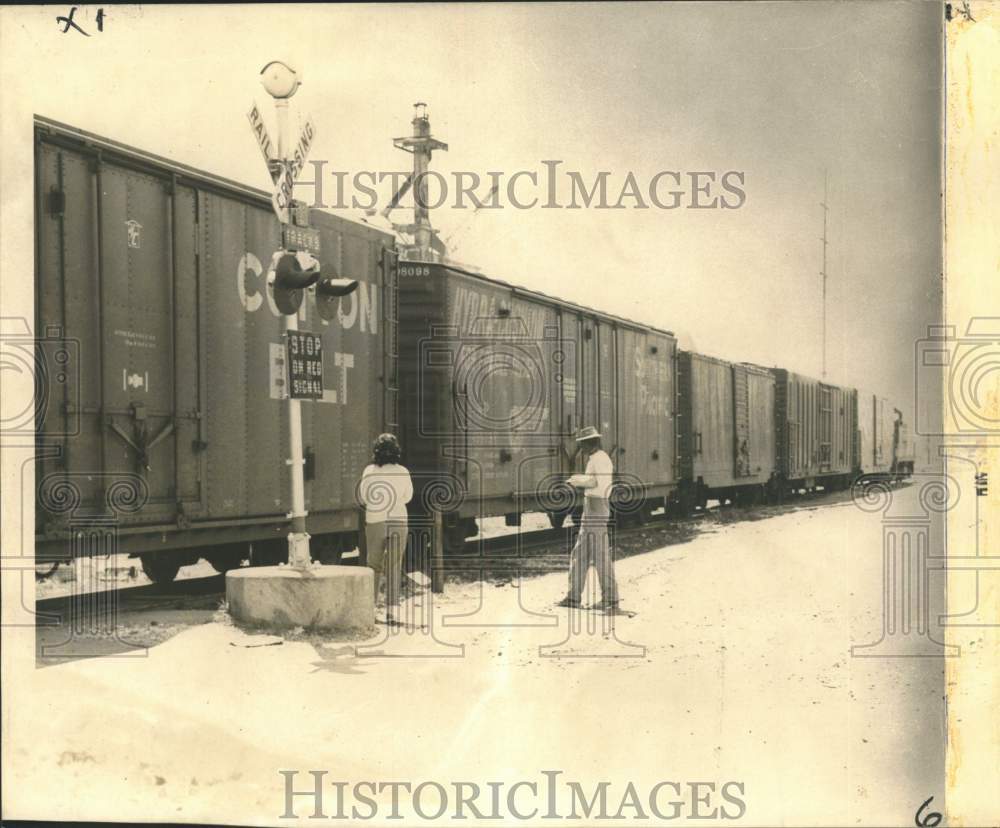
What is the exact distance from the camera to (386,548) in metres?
8.09

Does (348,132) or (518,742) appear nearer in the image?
(518,742)

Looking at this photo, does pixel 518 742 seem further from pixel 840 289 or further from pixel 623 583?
pixel 840 289

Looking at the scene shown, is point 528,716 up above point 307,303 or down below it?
below

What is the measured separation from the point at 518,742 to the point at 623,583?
2482 mm

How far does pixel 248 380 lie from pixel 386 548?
5.63ft

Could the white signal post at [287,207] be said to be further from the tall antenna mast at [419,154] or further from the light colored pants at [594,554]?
the light colored pants at [594,554]

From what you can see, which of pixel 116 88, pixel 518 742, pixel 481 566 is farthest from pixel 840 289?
pixel 116 88

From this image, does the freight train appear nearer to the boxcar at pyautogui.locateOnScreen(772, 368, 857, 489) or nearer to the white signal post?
the white signal post

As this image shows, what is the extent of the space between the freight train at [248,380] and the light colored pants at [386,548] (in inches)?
34.2

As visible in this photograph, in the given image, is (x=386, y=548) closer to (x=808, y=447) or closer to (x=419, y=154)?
(x=419, y=154)

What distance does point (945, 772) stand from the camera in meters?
6.04

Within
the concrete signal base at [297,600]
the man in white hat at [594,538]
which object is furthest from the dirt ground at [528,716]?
the man in white hat at [594,538]

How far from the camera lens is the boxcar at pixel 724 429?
1547cm

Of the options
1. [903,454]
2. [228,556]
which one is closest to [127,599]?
[228,556]
